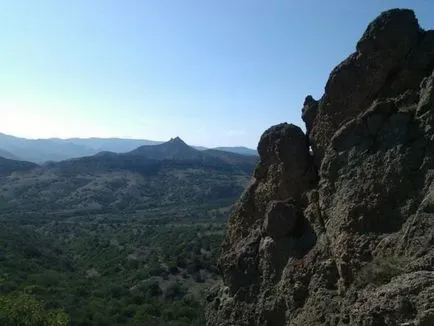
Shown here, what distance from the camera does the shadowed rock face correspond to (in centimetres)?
972

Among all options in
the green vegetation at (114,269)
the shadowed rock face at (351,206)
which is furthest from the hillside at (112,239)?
the shadowed rock face at (351,206)

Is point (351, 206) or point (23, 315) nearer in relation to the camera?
point (351, 206)

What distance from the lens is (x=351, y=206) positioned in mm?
11602

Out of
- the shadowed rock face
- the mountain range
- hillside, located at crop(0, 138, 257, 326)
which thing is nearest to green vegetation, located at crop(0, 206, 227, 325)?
hillside, located at crop(0, 138, 257, 326)

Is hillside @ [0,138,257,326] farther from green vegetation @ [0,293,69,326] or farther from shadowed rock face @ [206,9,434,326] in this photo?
shadowed rock face @ [206,9,434,326]

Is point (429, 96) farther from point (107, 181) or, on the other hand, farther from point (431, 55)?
point (107, 181)

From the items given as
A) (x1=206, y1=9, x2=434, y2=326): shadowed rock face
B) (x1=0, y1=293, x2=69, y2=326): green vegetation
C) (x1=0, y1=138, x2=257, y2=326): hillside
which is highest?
(x1=206, y1=9, x2=434, y2=326): shadowed rock face

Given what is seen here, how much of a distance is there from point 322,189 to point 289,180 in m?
2.00

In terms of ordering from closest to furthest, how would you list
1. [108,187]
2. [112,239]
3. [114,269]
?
[114,269] → [112,239] → [108,187]

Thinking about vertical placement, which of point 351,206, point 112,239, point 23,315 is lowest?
point 112,239

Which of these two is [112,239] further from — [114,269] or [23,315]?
[23,315]

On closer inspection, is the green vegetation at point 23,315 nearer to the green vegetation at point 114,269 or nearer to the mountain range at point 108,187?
the green vegetation at point 114,269

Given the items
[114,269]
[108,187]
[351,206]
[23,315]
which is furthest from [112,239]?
[351,206]

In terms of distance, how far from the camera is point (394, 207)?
10930 millimetres
